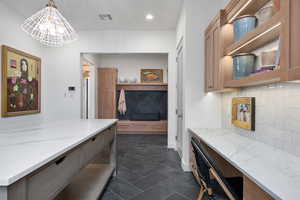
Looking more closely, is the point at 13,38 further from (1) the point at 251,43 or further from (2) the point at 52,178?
(1) the point at 251,43

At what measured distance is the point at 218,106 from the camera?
2951mm

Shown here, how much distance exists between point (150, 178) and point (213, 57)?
196 centimetres

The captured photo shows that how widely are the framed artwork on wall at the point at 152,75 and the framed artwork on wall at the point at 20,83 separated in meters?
3.23

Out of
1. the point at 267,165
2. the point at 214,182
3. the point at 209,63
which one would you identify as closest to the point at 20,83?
the point at 209,63

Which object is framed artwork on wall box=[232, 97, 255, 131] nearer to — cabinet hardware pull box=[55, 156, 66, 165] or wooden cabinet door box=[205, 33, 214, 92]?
wooden cabinet door box=[205, 33, 214, 92]

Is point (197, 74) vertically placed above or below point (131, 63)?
below

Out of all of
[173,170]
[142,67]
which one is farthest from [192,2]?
[142,67]

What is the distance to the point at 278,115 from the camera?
1662mm

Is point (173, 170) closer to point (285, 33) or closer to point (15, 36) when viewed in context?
point (285, 33)

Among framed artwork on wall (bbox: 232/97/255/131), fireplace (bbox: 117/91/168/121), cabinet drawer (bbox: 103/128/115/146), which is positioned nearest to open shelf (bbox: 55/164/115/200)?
cabinet drawer (bbox: 103/128/115/146)

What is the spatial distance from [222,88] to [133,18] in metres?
2.52

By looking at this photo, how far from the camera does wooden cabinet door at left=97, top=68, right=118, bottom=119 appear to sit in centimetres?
613

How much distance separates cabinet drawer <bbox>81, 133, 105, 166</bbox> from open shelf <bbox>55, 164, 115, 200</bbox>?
0.47 m

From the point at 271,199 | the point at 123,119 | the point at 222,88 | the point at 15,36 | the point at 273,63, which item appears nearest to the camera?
the point at 271,199
